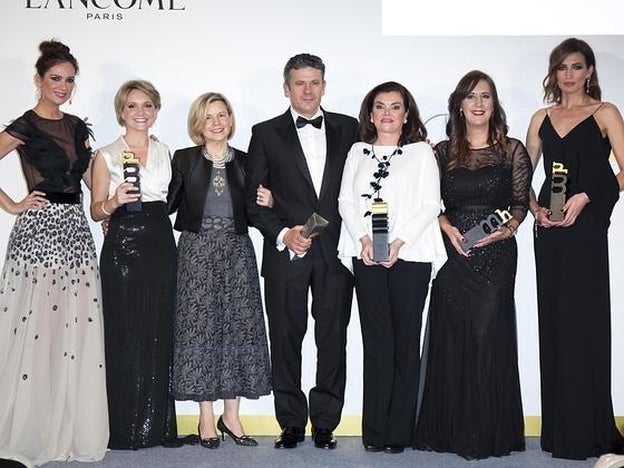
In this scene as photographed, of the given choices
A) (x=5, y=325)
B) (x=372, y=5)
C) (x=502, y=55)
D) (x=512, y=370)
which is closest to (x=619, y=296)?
(x=512, y=370)

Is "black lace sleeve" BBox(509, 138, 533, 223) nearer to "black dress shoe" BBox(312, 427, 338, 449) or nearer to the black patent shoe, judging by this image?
"black dress shoe" BBox(312, 427, 338, 449)

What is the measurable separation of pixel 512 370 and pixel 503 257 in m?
0.52

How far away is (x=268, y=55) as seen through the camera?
454 centimetres

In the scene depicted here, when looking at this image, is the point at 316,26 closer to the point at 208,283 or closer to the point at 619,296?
the point at 208,283

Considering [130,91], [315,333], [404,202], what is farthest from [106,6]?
[315,333]

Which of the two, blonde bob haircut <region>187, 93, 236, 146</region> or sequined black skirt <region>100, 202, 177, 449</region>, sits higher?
blonde bob haircut <region>187, 93, 236, 146</region>

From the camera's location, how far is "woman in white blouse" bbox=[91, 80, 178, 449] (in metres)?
4.07

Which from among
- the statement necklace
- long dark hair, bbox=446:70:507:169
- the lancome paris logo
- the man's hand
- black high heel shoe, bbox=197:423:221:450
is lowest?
black high heel shoe, bbox=197:423:221:450

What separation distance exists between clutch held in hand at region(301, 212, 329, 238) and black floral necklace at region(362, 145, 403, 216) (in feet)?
0.91

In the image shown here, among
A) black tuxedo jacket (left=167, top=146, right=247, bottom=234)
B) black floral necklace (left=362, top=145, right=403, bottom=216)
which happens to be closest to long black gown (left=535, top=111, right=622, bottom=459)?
black floral necklace (left=362, top=145, right=403, bottom=216)

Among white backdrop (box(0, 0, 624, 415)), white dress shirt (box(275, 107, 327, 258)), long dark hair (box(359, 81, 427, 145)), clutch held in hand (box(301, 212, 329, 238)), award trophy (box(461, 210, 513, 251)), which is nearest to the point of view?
clutch held in hand (box(301, 212, 329, 238))

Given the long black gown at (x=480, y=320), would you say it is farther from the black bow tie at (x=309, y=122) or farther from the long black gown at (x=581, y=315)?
the black bow tie at (x=309, y=122)

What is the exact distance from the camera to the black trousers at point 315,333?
4.05m

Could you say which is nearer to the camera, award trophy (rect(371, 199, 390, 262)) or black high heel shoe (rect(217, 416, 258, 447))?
award trophy (rect(371, 199, 390, 262))
